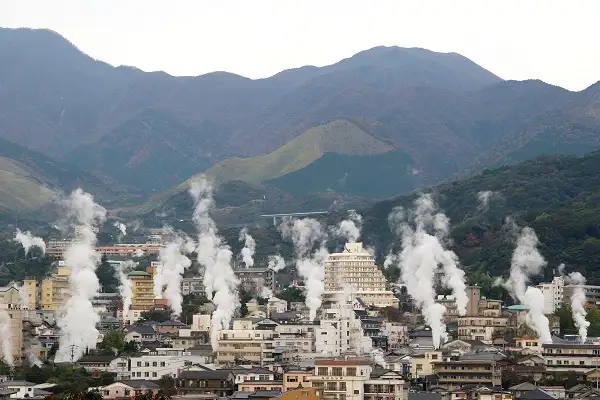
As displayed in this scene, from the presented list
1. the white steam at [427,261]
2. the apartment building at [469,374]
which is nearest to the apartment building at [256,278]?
the white steam at [427,261]

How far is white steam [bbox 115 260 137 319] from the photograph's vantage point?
98.3m

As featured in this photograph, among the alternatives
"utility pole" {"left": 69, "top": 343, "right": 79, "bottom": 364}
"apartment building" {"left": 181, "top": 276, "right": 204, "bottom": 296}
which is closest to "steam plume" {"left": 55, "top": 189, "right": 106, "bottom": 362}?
"utility pole" {"left": 69, "top": 343, "right": 79, "bottom": 364}

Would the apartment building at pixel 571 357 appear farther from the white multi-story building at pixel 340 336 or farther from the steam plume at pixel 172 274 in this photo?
the steam plume at pixel 172 274

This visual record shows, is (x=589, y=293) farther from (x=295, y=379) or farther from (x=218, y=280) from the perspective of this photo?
(x=295, y=379)

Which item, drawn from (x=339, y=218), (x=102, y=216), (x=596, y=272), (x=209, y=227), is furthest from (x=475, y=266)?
(x=102, y=216)

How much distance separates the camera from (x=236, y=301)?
96.3 m

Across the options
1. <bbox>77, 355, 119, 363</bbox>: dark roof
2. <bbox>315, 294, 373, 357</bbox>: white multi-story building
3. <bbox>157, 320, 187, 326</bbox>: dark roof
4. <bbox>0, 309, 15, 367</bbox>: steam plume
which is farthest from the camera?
<bbox>157, 320, 187, 326</bbox>: dark roof

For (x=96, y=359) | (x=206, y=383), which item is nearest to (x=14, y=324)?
(x=96, y=359)

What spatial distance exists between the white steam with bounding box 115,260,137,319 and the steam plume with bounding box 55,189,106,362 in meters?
1.41

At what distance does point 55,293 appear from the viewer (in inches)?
3971

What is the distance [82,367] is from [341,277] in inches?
1335

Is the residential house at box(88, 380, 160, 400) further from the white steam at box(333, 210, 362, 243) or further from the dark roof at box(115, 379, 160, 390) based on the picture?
the white steam at box(333, 210, 362, 243)

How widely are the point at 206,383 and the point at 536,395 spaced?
11.6m

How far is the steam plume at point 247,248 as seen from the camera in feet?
400
